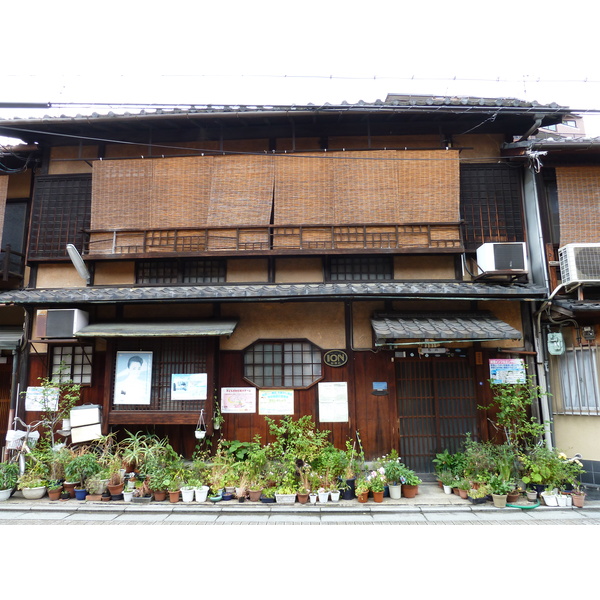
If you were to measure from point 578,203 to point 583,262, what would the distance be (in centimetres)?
187

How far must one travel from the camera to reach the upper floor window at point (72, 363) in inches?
438

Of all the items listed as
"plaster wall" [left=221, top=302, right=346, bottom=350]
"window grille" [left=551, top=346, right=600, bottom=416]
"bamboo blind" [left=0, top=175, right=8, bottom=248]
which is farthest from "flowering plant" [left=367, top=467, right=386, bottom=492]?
"bamboo blind" [left=0, top=175, right=8, bottom=248]

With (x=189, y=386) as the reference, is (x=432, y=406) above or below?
below

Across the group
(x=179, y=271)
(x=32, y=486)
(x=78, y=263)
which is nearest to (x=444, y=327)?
(x=179, y=271)

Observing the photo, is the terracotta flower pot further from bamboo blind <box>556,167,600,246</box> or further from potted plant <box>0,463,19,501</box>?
potted plant <box>0,463,19,501</box>

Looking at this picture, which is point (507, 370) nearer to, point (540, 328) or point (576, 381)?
point (540, 328)

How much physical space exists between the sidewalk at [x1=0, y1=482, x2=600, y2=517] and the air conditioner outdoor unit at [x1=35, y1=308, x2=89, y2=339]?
12.9ft

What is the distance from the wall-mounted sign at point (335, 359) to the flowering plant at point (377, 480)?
9.08 feet

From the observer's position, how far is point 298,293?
9.84m

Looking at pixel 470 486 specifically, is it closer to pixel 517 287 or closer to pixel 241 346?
pixel 517 287

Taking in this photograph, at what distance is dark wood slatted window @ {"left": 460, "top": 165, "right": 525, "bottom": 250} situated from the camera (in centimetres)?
1113

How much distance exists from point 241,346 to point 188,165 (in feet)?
17.6

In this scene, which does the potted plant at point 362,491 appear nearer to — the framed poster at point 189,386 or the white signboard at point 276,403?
the white signboard at point 276,403

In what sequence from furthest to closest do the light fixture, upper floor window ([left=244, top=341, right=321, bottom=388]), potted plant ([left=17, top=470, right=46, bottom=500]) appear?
the light fixture < upper floor window ([left=244, top=341, right=321, bottom=388]) < potted plant ([left=17, top=470, right=46, bottom=500])
